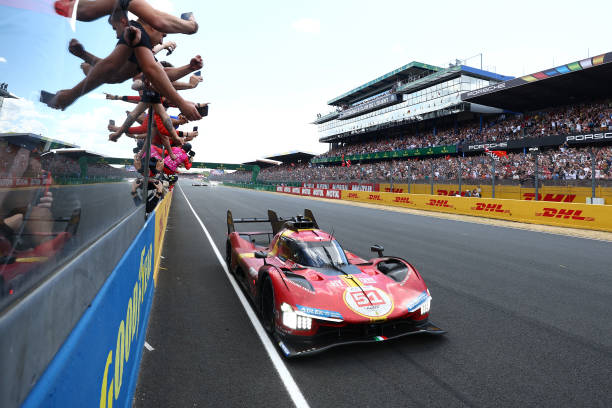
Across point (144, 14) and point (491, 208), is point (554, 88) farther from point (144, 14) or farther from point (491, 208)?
point (144, 14)

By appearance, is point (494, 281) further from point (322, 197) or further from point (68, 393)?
point (322, 197)

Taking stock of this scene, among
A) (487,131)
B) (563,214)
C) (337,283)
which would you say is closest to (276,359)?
(337,283)

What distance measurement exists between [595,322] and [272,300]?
3973 mm

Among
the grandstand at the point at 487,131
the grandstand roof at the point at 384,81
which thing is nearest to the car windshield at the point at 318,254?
the grandstand at the point at 487,131

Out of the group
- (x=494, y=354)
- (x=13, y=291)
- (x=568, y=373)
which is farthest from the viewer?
(x=494, y=354)

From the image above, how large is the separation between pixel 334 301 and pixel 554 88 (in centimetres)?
3298

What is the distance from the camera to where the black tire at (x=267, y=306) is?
4.16 metres

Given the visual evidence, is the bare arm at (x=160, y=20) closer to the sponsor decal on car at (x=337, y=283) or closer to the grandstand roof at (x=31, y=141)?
the grandstand roof at (x=31, y=141)

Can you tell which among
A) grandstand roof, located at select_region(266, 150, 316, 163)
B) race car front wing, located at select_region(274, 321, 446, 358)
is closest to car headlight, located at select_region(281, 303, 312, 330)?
race car front wing, located at select_region(274, 321, 446, 358)

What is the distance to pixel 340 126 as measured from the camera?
67938 mm

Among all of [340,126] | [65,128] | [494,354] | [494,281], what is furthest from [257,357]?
[340,126]

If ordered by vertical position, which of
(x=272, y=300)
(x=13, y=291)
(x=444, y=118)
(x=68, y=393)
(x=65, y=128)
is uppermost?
(x=444, y=118)

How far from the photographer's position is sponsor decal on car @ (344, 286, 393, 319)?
3.70 m

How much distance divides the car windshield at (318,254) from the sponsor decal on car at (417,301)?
1.23 metres
